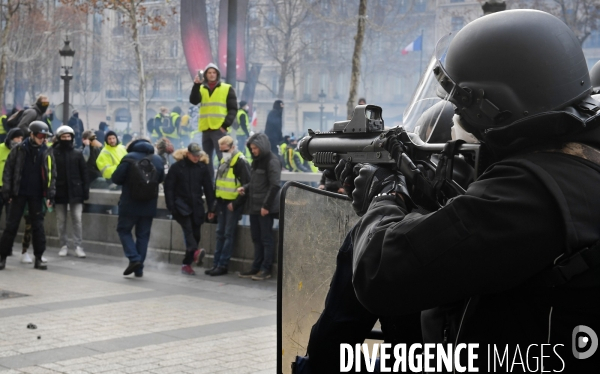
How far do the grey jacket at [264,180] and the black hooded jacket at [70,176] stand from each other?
3222 millimetres

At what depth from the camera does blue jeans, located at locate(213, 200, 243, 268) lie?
11.4 metres

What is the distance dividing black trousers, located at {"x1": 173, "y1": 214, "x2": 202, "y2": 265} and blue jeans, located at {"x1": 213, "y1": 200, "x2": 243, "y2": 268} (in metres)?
0.37

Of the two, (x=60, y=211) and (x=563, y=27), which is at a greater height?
(x=563, y=27)

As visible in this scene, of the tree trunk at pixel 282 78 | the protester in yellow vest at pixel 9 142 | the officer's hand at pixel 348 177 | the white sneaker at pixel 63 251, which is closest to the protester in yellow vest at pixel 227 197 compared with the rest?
the white sneaker at pixel 63 251

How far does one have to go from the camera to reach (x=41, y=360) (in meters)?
6.59

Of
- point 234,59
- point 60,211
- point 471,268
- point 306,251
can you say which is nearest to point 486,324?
point 471,268

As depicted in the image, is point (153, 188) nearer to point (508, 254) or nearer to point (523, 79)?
point (523, 79)

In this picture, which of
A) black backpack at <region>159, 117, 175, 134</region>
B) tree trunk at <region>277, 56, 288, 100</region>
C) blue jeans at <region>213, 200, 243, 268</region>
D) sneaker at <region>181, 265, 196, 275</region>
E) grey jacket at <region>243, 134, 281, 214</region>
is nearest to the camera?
grey jacket at <region>243, 134, 281, 214</region>

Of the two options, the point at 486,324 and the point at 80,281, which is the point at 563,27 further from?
the point at 80,281

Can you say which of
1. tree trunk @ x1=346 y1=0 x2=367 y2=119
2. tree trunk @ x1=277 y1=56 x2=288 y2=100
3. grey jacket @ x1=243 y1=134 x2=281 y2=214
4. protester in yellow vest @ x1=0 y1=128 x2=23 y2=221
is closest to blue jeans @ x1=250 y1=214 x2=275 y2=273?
grey jacket @ x1=243 y1=134 x2=281 y2=214

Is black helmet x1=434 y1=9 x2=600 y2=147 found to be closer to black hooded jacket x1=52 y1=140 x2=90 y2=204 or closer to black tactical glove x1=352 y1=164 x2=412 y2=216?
black tactical glove x1=352 y1=164 x2=412 y2=216

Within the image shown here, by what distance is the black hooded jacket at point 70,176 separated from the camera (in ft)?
42.5

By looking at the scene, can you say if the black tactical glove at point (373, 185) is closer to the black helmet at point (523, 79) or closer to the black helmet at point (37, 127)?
the black helmet at point (523, 79)

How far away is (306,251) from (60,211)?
37.0 feet
